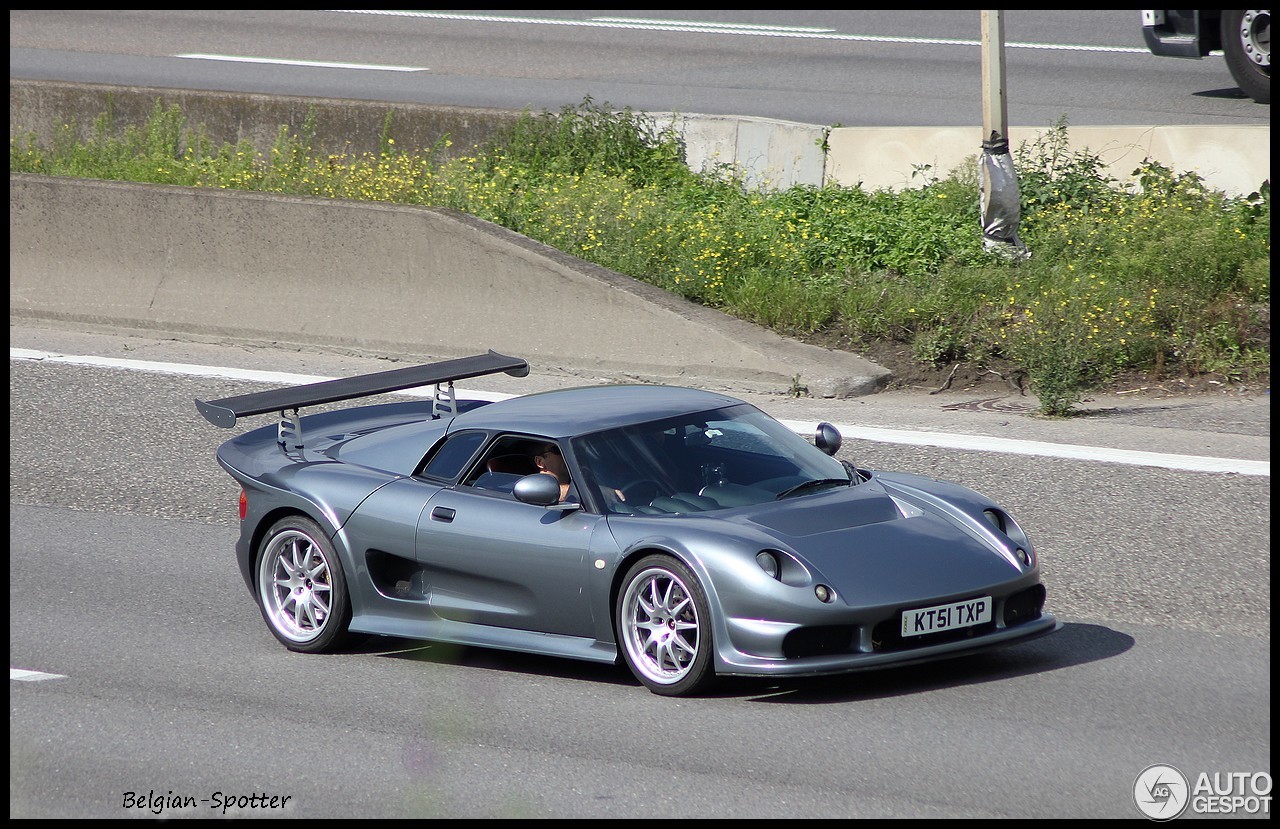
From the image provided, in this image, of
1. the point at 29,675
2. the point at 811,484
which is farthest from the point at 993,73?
the point at 29,675

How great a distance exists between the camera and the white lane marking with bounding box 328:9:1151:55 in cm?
2162

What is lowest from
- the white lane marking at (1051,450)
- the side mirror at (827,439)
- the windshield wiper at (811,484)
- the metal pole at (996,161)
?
the white lane marking at (1051,450)

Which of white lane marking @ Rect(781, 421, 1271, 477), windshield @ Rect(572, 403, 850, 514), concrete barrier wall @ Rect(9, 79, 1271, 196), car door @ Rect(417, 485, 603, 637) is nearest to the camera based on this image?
car door @ Rect(417, 485, 603, 637)

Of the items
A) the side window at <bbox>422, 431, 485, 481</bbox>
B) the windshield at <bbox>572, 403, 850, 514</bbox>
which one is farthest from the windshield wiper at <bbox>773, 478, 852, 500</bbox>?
the side window at <bbox>422, 431, 485, 481</bbox>

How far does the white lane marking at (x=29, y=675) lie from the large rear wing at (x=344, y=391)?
1313mm

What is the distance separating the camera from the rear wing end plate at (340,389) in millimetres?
7367

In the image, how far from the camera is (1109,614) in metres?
7.33

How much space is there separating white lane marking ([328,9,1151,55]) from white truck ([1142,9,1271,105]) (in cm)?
317

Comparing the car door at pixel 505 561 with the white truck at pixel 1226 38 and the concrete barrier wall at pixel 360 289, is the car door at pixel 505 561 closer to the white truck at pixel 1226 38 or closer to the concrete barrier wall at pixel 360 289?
the concrete barrier wall at pixel 360 289

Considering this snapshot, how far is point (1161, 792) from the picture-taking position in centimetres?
506

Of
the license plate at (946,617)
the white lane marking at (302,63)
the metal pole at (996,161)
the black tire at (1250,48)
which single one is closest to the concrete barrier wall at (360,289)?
the metal pole at (996,161)

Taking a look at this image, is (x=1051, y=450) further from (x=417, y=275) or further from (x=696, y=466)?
(x=417, y=275)

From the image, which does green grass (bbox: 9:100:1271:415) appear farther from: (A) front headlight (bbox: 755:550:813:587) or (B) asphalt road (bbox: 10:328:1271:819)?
(A) front headlight (bbox: 755:550:813:587)

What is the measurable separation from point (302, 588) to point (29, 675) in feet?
4.10
